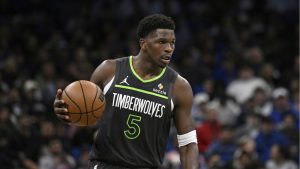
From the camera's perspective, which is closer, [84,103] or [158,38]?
[84,103]

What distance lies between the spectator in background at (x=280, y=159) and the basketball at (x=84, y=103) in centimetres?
537

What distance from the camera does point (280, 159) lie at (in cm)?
1055

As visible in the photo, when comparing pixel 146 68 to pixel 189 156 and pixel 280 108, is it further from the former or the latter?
pixel 280 108

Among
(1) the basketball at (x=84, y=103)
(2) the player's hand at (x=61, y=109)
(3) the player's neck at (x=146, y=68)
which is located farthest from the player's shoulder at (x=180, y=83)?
(2) the player's hand at (x=61, y=109)

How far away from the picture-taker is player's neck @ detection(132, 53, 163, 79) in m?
Result: 5.97

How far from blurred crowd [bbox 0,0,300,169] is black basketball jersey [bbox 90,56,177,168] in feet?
14.1

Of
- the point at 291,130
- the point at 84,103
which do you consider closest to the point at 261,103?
the point at 291,130

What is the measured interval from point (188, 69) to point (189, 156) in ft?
26.3

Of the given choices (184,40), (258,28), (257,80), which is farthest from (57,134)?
(258,28)

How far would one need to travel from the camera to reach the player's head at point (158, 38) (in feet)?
19.0

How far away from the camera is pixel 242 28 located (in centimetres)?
1598

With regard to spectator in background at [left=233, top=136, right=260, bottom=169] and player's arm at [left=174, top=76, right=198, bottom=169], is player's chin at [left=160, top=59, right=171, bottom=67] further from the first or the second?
spectator in background at [left=233, top=136, right=260, bottom=169]

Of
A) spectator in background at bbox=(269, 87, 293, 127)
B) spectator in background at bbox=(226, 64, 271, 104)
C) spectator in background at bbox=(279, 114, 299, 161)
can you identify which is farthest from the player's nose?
spectator in background at bbox=(226, 64, 271, 104)

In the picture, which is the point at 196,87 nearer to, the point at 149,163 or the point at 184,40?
the point at 184,40
